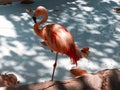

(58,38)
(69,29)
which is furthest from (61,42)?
(69,29)

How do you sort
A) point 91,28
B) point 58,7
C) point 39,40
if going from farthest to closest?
1. point 58,7
2. point 91,28
3. point 39,40

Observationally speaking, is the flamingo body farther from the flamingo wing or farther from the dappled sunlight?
the dappled sunlight

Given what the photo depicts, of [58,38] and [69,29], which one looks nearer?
[58,38]

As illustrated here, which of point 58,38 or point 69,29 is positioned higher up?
point 58,38

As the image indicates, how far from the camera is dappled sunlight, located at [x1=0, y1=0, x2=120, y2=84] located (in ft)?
13.6

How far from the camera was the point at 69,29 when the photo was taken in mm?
5297

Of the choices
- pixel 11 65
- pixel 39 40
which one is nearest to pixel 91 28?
pixel 39 40

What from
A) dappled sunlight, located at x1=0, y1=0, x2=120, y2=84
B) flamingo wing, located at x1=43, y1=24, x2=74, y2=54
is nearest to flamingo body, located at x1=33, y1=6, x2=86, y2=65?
flamingo wing, located at x1=43, y1=24, x2=74, y2=54

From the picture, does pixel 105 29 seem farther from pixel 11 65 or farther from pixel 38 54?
pixel 11 65

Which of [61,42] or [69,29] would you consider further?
[69,29]

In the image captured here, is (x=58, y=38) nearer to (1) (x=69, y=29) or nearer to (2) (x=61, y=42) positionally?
(2) (x=61, y=42)

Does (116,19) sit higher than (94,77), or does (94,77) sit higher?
(94,77)

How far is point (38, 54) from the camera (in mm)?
4473

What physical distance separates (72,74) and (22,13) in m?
2.25
